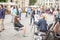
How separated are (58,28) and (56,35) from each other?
0.28 m

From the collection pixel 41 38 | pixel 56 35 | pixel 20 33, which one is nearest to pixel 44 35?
pixel 41 38

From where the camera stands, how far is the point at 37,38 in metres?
10.5

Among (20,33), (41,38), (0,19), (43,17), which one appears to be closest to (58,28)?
(41,38)

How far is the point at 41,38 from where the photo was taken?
402 inches

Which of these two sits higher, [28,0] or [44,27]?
[44,27]

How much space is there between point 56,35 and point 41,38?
841mm

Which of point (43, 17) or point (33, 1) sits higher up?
point (43, 17)

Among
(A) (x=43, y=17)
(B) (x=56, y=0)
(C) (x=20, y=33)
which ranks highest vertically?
(A) (x=43, y=17)

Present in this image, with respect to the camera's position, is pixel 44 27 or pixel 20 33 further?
pixel 20 33

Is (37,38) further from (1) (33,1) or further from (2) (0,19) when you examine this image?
(1) (33,1)

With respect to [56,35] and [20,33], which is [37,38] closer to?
[56,35]

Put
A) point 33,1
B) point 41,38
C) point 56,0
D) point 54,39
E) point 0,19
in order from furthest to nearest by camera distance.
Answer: point 56,0, point 33,1, point 0,19, point 41,38, point 54,39

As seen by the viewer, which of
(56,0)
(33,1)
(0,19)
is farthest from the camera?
(56,0)

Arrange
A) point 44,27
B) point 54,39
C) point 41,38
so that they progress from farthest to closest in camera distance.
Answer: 1. point 44,27
2. point 41,38
3. point 54,39
